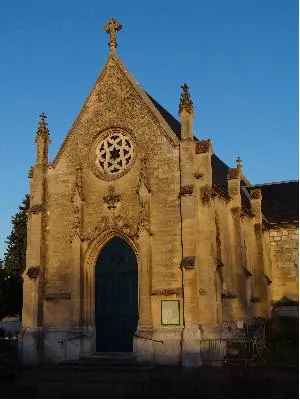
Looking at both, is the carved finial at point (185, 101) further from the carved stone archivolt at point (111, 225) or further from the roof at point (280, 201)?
the roof at point (280, 201)

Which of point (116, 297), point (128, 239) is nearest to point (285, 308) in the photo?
point (116, 297)

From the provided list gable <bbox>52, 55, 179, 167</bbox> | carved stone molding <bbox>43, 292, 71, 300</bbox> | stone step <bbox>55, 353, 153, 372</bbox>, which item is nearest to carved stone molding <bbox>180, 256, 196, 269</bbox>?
stone step <bbox>55, 353, 153, 372</bbox>

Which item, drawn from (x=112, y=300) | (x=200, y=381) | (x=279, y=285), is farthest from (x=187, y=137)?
(x=279, y=285)

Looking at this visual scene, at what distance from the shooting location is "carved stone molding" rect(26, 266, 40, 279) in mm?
21641

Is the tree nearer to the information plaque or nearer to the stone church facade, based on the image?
the stone church facade

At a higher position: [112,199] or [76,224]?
[112,199]

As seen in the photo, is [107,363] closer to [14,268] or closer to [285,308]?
[285,308]

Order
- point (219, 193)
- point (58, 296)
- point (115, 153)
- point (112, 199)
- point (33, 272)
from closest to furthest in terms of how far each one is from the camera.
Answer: point (112, 199) < point (58, 296) < point (33, 272) < point (219, 193) < point (115, 153)

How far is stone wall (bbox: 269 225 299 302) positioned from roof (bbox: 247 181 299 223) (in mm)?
806

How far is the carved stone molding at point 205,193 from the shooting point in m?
19.8

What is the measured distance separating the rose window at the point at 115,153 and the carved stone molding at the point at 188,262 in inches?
206

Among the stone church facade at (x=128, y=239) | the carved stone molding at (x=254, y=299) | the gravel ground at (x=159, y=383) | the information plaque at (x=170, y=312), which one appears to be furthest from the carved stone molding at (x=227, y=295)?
the gravel ground at (x=159, y=383)

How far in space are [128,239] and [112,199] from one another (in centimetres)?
191

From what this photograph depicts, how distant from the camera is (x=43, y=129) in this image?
24.1 metres
